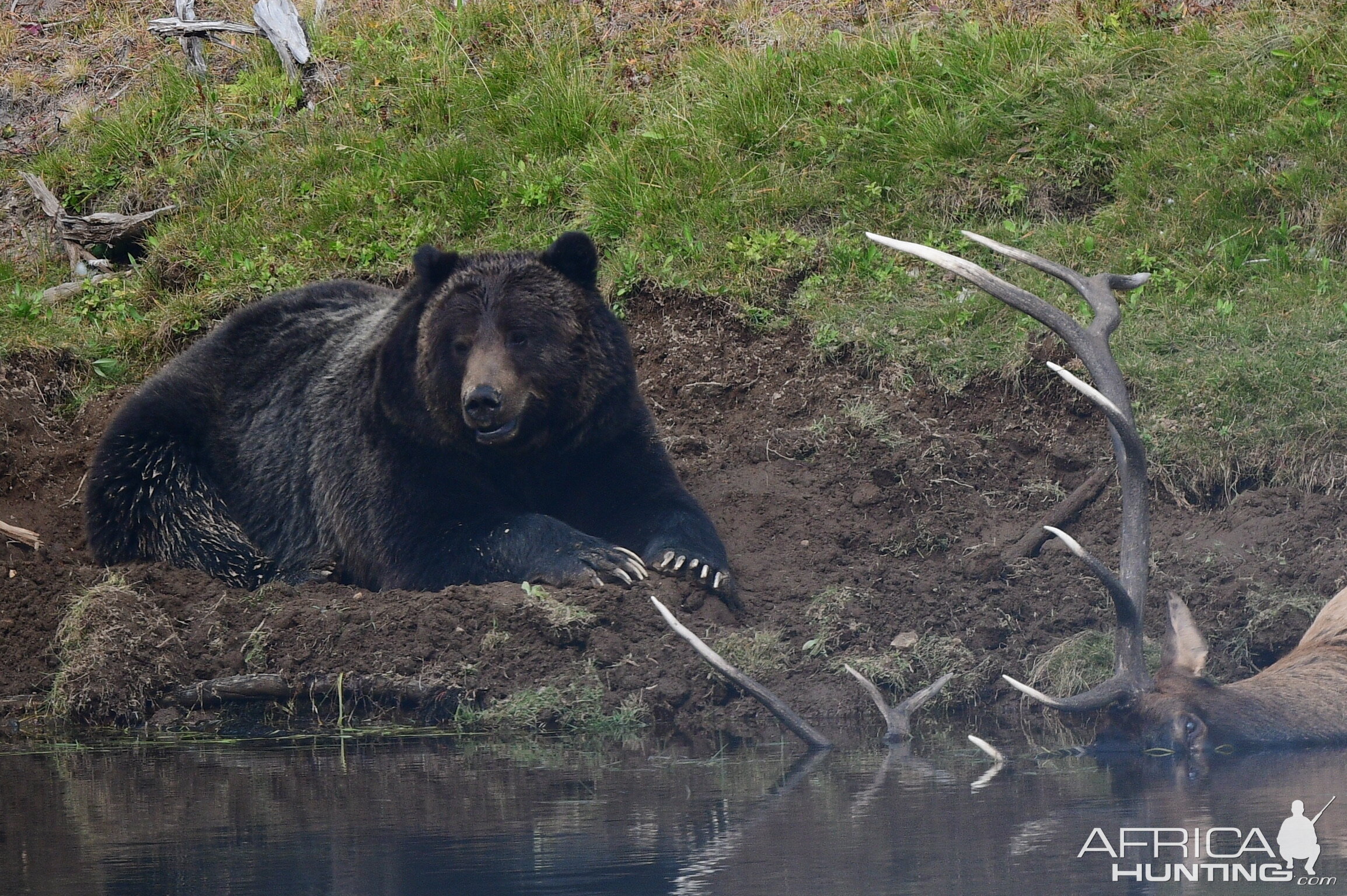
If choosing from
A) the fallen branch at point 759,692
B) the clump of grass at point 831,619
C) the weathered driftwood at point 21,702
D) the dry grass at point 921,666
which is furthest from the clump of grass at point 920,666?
the weathered driftwood at point 21,702

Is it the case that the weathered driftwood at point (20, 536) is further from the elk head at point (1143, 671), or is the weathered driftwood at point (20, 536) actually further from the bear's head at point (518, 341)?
the elk head at point (1143, 671)

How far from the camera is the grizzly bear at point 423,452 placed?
7016 millimetres

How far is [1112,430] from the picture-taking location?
5312 mm

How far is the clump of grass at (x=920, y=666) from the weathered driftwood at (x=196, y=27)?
9747 mm

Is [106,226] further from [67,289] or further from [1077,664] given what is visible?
[1077,664]

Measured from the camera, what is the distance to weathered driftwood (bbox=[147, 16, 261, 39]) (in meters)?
13.7

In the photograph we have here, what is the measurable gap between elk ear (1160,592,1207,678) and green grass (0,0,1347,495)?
99.8 inches

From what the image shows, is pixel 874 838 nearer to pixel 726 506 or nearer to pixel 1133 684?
pixel 1133 684

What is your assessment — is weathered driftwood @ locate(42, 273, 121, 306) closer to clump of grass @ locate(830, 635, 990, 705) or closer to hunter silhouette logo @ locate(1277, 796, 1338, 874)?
clump of grass @ locate(830, 635, 990, 705)

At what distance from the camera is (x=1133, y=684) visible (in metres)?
→ 4.95

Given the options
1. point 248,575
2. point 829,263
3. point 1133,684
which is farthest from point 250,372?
point 1133,684

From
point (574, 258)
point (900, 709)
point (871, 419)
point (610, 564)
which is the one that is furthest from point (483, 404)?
point (871, 419)

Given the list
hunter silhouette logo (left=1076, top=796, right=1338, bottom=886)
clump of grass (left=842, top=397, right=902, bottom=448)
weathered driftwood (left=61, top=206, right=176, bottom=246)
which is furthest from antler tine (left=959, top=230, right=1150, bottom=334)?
weathered driftwood (left=61, top=206, right=176, bottom=246)

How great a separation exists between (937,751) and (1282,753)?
42.9 inches
